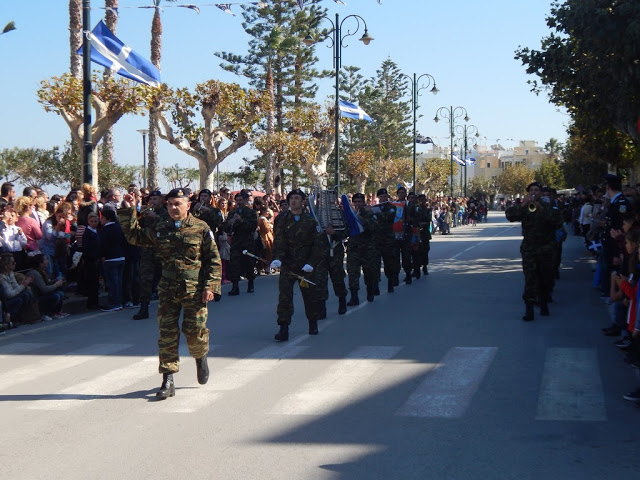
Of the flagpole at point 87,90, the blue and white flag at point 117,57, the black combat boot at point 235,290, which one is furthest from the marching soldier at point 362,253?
the blue and white flag at point 117,57

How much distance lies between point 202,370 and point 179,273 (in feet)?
3.00

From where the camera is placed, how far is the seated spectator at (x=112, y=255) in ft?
45.9

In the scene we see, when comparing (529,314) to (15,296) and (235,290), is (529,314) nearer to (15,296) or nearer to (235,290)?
(235,290)

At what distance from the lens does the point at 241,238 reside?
16.3 meters

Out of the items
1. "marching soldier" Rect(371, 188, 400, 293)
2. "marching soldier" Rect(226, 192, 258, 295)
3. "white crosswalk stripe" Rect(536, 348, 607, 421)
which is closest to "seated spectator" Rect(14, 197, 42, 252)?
"marching soldier" Rect(226, 192, 258, 295)

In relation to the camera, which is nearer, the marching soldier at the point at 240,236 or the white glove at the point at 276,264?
the white glove at the point at 276,264

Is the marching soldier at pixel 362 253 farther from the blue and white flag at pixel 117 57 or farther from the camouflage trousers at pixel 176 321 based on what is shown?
the camouflage trousers at pixel 176 321

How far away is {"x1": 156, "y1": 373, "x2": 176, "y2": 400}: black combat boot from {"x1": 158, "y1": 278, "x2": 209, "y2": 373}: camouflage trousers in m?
0.08

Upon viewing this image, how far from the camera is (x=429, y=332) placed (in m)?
11.5

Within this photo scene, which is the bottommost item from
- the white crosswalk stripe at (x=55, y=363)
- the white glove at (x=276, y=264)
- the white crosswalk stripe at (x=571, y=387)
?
the white crosswalk stripe at (x=571, y=387)

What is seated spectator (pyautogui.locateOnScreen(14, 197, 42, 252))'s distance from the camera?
45.4ft

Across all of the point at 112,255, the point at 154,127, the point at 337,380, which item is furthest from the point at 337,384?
the point at 154,127

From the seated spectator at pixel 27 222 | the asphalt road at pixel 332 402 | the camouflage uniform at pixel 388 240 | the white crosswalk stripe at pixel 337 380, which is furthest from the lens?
the camouflage uniform at pixel 388 240

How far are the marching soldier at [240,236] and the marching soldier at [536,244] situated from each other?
539 centimetres
